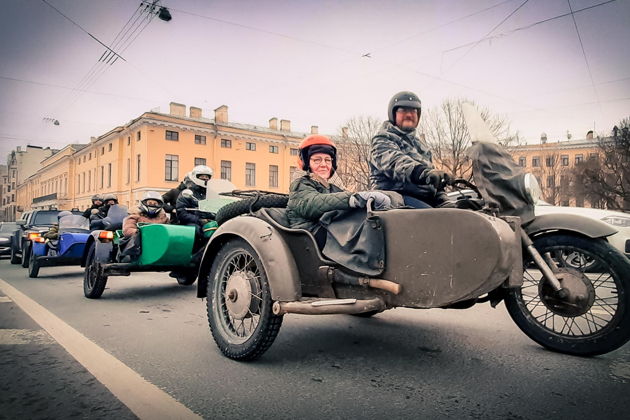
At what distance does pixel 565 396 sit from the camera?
2168 mm

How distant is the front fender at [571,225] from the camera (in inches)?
104

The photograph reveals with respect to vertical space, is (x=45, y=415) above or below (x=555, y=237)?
below

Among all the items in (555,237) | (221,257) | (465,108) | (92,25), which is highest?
(92,25)

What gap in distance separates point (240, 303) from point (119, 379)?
92 cm

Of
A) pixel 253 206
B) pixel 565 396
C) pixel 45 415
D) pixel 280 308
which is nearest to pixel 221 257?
pixel 253 206

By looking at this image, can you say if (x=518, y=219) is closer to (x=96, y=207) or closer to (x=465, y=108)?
(x=465, y=108)

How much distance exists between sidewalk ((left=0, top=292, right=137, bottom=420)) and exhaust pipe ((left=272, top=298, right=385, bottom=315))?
1.04 meters

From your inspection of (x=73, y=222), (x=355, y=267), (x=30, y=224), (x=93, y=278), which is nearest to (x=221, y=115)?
(x=30, y=224)

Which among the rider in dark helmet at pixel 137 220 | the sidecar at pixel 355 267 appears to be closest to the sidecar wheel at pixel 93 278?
the rider in dark helmet at pixel 137 220

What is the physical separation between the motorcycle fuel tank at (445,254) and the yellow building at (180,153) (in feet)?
122

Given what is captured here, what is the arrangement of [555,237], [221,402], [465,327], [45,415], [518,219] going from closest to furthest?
[45,415] < [221,402] < [518,219] < [555,237] < [465,327]

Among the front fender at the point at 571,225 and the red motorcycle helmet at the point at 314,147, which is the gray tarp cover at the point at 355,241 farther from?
the front fender at the point at 571,225

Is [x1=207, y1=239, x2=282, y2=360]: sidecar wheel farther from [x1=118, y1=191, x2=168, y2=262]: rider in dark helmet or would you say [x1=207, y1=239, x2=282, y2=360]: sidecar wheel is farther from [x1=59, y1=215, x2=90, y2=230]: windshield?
[x1=59, y1=215, x2=90, y2=230]: windshield

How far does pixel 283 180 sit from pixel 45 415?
43527 millimetres
